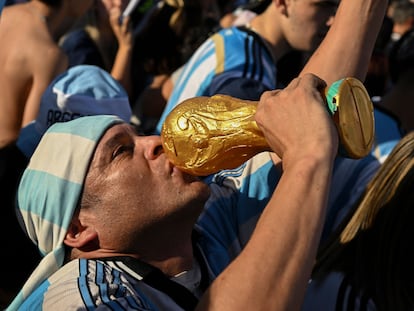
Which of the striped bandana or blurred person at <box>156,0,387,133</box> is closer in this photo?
the striped bandana

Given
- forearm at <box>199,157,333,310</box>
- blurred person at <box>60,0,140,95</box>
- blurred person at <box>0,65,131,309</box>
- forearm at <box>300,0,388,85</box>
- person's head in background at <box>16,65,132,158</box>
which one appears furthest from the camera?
blurred person at <box>60,0,140,95</box>

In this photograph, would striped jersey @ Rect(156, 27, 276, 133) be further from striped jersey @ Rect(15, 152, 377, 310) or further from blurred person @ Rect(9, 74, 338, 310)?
blurred person @ Rect(9, 74, 338, 310)

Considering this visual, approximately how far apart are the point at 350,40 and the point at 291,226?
752mm

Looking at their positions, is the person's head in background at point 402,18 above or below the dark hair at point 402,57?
below

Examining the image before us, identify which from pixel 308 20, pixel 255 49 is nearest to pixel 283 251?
pixel 255 49

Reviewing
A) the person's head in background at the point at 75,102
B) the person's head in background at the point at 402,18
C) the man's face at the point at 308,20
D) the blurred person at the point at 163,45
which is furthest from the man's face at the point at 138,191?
the person's head in background at the point at 402,18

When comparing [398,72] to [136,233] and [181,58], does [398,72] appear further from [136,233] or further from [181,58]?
[136,233]

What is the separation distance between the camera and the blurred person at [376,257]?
2.16 m

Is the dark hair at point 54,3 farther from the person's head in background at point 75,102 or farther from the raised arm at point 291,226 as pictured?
the raised arm at point 291,226

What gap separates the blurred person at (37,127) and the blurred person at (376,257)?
1.03m

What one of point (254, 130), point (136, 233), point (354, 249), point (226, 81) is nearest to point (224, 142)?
point (254, 130)

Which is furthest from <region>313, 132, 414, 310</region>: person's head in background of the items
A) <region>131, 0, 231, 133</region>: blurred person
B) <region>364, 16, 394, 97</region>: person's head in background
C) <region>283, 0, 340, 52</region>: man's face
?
<region>364, 16, 394, 97</region>: person's head in background

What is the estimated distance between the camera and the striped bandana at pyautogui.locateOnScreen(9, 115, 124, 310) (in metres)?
2.07

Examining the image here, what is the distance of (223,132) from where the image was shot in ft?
6.53
